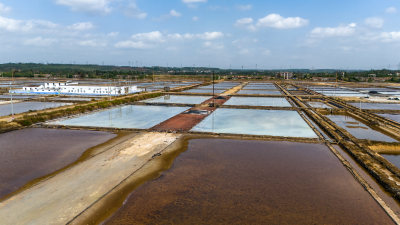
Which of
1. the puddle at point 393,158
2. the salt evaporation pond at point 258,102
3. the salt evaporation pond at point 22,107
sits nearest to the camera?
the puddle at point 393,158

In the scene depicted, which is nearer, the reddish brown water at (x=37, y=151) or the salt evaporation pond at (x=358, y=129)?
the reddish brown water at (x=37, y=151)

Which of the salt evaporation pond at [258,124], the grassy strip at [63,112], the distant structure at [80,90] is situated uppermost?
the distant structure at [80,90]

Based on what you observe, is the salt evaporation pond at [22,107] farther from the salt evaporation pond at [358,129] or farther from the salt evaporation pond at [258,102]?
the salt evaporation pond at [358,129]

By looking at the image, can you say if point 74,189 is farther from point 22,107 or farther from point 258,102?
point 258,102

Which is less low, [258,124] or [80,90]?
[80,90]

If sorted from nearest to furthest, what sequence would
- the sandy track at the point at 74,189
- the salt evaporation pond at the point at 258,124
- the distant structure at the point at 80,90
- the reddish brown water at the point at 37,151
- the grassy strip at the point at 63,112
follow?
the sandy track at the point at 74,189 < the reddish brown water at the point at 37,151 < the salt evaporation pond at the point at 258,124 < the grassy strip at the point at 63,112 < the distant structure at the point at 80,90

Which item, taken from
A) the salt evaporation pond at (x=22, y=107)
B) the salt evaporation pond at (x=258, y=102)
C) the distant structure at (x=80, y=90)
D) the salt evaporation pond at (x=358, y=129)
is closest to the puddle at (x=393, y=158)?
the salt evaporation pond at (x=358, y=129)

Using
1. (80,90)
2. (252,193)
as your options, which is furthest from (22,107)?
(252,193)
